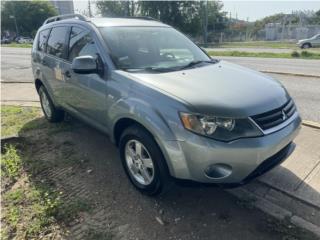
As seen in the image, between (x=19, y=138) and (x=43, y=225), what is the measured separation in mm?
2379

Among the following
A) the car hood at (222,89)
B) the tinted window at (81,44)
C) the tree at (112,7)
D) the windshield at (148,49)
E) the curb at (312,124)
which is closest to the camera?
the car hood at (222,89)

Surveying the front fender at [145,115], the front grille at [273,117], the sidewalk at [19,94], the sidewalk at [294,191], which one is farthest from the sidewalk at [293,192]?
the sidewalk at [19,94]

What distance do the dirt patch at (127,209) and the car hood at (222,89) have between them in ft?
3.36

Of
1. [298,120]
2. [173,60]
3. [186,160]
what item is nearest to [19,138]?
[173,60]

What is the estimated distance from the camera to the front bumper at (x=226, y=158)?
2.64 metres

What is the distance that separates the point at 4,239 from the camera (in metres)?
2.87

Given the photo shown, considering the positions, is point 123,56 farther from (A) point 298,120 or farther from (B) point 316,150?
(B) point 316,150

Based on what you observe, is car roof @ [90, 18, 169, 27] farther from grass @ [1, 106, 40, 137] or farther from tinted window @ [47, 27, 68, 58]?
grass @ [1, 106, 40, 137]

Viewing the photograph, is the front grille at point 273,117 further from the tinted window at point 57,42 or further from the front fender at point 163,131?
the tinted window at point 57,42

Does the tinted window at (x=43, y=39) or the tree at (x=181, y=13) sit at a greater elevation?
the tree at (x=181, y=13)

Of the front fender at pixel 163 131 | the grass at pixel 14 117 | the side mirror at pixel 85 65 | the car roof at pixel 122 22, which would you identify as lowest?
the grass at pixel 14 117

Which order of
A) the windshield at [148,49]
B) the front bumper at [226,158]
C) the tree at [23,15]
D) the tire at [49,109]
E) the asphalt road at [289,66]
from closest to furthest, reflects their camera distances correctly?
the front bumper at [226,158] → the windshield at [148,49] → the tire at [49,109] → the asphalt road at [289,66] → the tree at [23,15]

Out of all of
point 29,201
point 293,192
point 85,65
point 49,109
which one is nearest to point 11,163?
point 29,201

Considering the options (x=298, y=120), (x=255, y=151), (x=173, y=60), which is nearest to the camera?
(x=255, y=151)
